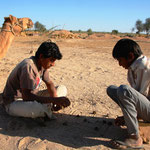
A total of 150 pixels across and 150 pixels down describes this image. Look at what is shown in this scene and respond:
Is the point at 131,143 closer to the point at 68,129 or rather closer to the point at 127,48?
the point at 68,129

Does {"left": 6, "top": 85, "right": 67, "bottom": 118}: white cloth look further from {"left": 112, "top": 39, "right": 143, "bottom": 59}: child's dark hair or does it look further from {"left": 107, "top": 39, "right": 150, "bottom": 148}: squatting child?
{"left": 112, "top": 39, "right": 143, "bottom": 59}: child's dark hair

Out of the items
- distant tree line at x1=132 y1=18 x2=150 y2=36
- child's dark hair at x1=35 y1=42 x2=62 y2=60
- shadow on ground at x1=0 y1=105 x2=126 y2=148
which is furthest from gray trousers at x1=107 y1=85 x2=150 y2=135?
distant tree line at x1=132 y1=18 x2=150 y2=36

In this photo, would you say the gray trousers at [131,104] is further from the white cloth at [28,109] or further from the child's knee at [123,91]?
the white cloth at [28,109]

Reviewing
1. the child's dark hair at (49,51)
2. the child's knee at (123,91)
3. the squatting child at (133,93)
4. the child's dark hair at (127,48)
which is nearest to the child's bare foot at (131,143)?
the squatting child at (133,93)

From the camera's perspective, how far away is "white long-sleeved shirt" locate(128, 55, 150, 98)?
268 cm

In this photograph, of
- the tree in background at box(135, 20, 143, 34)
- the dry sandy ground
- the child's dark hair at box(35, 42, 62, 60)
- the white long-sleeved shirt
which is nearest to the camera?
the white long-sleeved shirt

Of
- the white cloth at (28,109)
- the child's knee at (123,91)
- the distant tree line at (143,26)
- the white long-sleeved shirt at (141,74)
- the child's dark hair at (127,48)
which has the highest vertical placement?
the distant tree line at (143,26)

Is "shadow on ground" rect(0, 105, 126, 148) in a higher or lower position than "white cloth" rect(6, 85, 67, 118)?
lower

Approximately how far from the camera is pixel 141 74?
8.90 ft

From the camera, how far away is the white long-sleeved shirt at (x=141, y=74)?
268 cm

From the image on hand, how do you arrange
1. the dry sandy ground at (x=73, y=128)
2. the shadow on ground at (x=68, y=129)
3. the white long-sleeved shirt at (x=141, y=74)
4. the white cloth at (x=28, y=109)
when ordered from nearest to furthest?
the white long-sleeved shirt at (x=141, y=74)
the dry sandy ground at (x=73, y=128)
the shadow on ground at (x=68, y=129)
the white cloth at (x=28, y=109)

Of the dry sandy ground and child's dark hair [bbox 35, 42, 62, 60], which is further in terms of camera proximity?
child's dark hair [bbox 35, 42, 62, 60]

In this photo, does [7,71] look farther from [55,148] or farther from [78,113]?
[55,148]

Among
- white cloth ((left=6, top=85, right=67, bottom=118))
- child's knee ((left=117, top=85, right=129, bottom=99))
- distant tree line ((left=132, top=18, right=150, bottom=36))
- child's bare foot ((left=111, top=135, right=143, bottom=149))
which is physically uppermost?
distant tree line ((left=132, top=18, right=150, bottom=36))
